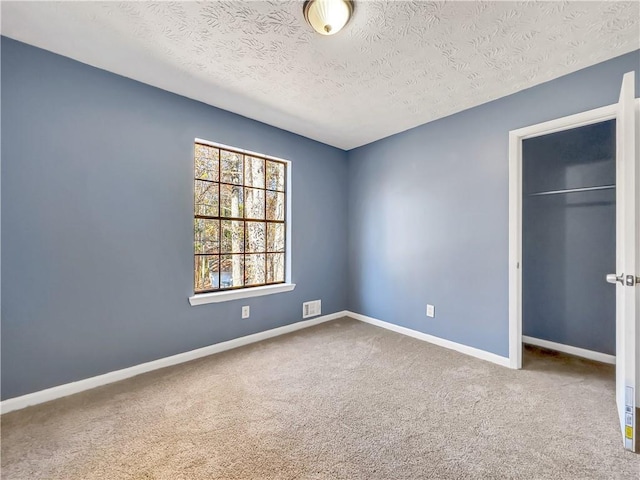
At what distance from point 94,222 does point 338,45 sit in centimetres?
225

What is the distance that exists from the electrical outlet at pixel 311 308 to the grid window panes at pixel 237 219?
1.63ft

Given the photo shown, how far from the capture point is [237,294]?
287 centimetres

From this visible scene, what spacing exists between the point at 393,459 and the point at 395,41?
2527mm

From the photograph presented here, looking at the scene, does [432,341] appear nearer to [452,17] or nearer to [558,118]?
[558,118]

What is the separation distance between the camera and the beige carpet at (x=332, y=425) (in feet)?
4.50

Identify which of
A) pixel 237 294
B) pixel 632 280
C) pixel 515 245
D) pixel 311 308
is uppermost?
pixel 515 245

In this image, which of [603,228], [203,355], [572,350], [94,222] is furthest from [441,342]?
[94,222]

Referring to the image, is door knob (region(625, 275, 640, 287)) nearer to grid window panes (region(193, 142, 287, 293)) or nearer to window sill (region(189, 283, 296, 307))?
window sill (region(189, 283, 296, 307))

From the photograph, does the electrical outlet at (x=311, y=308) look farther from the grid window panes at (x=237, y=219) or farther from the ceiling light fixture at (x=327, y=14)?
the ceiling light fixture at (x=327, y=14)

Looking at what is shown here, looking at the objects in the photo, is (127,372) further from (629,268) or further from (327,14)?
(629,268)

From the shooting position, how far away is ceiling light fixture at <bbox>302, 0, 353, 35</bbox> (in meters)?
1.49

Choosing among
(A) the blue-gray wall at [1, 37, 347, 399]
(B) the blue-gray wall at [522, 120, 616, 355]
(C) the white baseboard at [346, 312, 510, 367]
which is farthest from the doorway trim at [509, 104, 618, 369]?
(A) the blue-gray wall at [1, 37, 347, 399]

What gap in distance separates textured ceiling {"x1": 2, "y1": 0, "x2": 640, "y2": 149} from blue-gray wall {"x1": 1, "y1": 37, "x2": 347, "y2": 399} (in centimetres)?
27

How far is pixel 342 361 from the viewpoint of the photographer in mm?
2564
